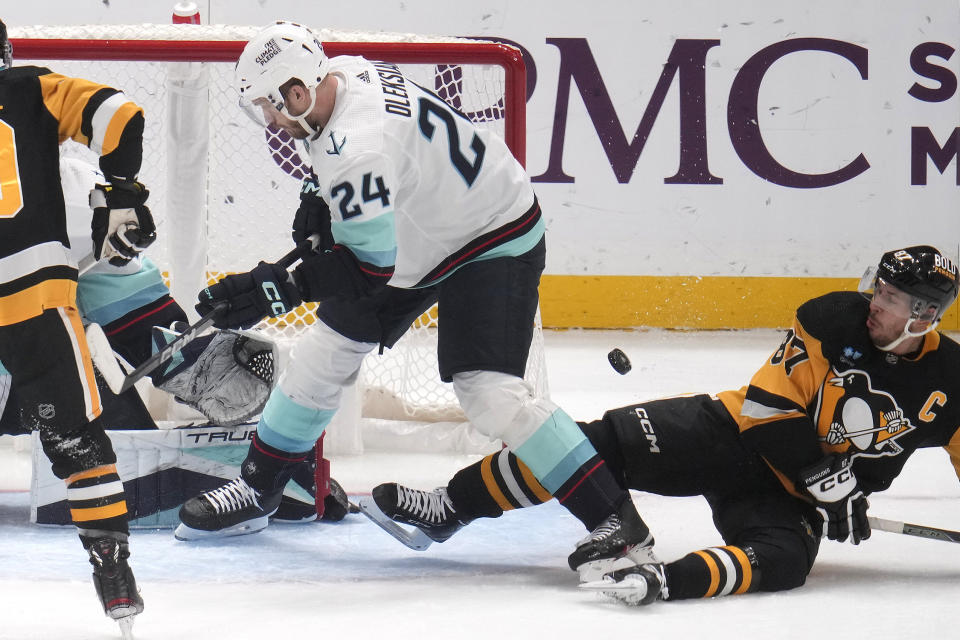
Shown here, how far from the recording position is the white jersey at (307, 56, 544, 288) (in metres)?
2.19

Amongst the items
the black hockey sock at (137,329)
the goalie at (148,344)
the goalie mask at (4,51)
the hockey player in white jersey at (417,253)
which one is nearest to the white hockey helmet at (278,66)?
the hockey player in white jersey at (417,253)

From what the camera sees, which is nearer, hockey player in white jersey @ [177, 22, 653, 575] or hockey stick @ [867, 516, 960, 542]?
hockey player in white jersey @ [177, 22, 653, 575]

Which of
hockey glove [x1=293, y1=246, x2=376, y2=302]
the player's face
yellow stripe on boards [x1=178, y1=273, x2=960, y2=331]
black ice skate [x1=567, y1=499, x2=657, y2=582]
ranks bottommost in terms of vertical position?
yellow stripe on boards [x1=178, y1=273, x2=960, y2=331]

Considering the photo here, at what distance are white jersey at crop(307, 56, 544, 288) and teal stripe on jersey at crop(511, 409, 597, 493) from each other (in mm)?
361

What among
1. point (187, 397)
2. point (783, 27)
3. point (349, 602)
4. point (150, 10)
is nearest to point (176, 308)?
point (187, 397)

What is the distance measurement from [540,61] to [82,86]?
379 cm

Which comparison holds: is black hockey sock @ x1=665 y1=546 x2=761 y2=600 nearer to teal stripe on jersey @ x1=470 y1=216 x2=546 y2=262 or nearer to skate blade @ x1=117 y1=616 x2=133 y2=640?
teal stripe on jersey @ x1=470 y1=216 x2=546 y2=262

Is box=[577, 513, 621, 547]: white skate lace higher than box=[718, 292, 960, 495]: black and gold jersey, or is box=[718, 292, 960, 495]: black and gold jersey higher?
box=[718, 292, 960, 495]: black and gold jersey

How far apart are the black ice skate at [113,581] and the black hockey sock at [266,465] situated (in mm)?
641

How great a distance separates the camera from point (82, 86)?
206 centimetres

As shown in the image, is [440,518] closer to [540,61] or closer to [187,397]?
Answer: [187,397]

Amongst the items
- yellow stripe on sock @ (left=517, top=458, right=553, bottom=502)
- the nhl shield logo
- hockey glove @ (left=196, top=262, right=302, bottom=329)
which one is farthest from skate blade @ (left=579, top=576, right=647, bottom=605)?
the nhl shield logo

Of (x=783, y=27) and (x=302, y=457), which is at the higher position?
(x=783, y=27)

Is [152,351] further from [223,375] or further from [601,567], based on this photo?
[601,567]
